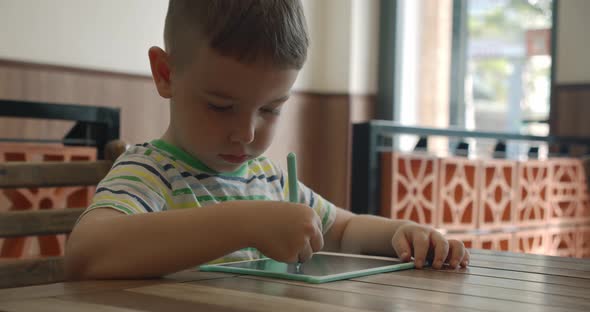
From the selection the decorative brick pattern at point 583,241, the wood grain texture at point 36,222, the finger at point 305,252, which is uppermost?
the finger at point 305,252

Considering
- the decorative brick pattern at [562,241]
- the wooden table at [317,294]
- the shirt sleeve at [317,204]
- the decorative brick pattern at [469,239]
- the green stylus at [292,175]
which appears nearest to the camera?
the wooden table at [317,294]

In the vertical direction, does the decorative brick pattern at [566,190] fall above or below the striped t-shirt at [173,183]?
below

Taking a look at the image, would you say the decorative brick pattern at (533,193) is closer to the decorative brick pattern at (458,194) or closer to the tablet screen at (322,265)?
the decorative brick pattern at (458,194)

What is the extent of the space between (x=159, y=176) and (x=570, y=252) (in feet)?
8.70

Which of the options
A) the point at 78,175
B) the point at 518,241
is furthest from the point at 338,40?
the point at 78,175

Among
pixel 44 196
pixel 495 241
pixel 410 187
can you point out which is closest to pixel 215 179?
pixel 44 196

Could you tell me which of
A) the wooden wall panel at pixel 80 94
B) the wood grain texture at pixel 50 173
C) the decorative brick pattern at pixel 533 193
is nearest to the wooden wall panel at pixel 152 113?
the wooden wall panel at pixel 80 94

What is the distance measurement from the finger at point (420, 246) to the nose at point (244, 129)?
0.23 m

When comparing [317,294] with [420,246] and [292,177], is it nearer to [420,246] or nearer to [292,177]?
[292,177]

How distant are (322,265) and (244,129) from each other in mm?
182

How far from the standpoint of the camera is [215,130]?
2.89 feet

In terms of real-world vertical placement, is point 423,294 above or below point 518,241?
above

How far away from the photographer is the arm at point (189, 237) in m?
0.68

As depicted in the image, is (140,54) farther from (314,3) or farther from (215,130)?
(215,130)
